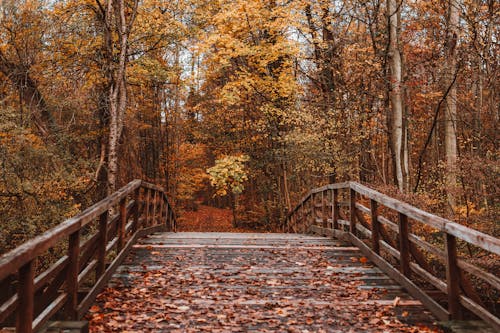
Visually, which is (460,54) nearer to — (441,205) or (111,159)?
(441,205)

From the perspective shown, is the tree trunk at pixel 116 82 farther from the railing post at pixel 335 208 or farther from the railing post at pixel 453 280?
the railing post at pixel 453 280

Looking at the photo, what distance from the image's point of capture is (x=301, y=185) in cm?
2300

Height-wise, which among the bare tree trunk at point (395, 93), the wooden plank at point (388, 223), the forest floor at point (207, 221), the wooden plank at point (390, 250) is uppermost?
the bare tree trunk at point (395, 93)

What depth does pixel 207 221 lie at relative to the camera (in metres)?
28.3

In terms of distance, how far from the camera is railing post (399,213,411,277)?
529 cm

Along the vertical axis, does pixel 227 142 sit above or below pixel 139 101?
below

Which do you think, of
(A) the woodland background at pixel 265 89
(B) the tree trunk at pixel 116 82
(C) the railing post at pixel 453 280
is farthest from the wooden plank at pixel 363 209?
(B) the tree trunk at pixel 116 82

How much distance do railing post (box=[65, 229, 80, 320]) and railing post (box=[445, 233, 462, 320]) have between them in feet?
12.2

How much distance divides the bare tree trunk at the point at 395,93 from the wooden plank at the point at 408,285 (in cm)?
538

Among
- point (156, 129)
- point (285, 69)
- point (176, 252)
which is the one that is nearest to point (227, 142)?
point (156, 129)

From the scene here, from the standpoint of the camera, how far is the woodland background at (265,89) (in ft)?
37.0

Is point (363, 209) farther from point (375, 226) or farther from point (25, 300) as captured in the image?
point (25, 300)

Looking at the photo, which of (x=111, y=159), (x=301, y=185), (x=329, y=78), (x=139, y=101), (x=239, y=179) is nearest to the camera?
(x=111, y=159)

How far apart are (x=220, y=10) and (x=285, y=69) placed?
3.42 meters
